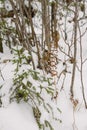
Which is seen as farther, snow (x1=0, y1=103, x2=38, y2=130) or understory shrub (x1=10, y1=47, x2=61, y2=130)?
understory shrub (x1=10, y1=47, x2=61, y2=130)

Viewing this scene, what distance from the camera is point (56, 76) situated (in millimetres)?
2883

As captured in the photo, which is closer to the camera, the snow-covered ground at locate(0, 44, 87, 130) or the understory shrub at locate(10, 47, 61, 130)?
the snow-covered ground at locate(0, 44, 87, 130)

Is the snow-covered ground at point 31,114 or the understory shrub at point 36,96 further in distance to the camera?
the understory shrub at point 36,96

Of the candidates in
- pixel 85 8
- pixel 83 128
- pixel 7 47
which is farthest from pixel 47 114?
pixel 85 8

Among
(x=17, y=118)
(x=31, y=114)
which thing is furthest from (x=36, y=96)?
(x=17, y=118)

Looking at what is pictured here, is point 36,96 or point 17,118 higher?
point 36,96

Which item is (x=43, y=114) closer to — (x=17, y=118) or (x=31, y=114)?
(x=31, y=114)

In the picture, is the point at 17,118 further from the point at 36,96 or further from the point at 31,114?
the point at 36,96

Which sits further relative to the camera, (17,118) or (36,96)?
(36,96)

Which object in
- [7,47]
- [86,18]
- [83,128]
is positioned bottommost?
[83,128]

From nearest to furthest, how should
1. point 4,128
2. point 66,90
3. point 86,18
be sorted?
point 4,128 → point 66,90 → point 86,18

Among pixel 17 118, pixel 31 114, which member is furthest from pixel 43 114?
pixel 17 118

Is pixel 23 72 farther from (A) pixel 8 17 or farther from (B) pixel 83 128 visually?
(A) pixel 8 17

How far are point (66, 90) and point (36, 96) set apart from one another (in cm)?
44
